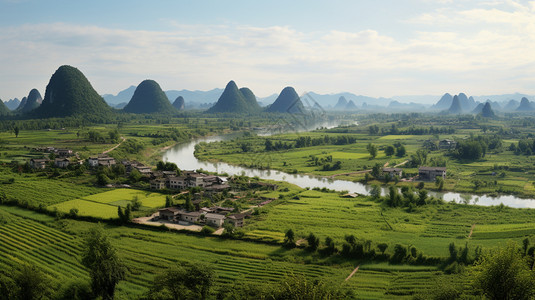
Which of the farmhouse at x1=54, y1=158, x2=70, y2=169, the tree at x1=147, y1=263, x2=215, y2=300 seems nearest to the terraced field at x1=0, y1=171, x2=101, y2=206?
the farmhouse at x1=54, y1=158, x2=70, y2=169

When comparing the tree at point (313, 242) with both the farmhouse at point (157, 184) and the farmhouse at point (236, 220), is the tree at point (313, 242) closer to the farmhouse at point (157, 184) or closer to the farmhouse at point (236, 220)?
the farmhouse at point (236, 220)

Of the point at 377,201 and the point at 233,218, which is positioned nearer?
the point at 233,218

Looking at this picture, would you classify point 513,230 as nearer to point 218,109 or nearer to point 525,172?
point 525,172

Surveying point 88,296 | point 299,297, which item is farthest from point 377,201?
point 88,296

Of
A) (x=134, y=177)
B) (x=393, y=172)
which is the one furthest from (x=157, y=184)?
(x=393, y=172)

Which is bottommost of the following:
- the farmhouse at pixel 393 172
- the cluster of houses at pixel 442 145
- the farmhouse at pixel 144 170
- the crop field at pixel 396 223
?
the crop field at pixel 396 223

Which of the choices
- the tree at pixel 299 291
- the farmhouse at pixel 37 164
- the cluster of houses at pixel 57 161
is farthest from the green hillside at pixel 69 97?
the tree at pixel 299 291

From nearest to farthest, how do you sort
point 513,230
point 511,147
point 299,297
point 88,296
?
point 299,297, point 88,296, point 513,230, point 511,147
